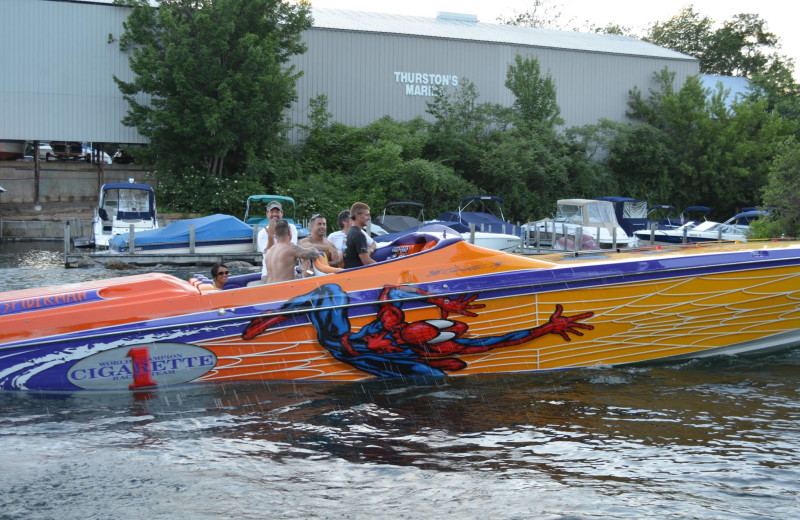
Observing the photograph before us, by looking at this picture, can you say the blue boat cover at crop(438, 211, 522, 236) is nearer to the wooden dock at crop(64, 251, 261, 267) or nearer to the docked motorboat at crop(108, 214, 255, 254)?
the docked motorboat at crop(108, 214, 255, 254)

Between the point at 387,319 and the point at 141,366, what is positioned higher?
the point at 387,319

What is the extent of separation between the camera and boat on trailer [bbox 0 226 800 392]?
677 cm

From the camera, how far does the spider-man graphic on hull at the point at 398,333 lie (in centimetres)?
684

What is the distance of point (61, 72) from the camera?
27672 mm

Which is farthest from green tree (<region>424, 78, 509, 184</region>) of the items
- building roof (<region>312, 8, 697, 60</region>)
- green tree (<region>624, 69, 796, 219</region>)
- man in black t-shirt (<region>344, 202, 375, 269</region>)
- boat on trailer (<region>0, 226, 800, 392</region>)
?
boat on trailer (<region>0, 226, 800, 392</region>)

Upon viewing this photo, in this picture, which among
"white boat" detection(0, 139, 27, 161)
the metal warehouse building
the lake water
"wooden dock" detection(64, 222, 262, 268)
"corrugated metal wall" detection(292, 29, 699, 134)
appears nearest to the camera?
the lake water

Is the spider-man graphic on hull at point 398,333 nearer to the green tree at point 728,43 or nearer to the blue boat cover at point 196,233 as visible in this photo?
the blue boat cover at point 196,233

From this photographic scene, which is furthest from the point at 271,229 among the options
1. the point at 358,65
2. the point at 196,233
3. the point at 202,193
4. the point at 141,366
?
the point at 358,65

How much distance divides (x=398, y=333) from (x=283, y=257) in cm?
129

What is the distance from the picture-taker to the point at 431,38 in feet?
106

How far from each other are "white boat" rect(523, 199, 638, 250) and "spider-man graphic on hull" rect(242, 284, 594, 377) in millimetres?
15041

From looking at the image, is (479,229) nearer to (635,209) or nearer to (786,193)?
(635,209)

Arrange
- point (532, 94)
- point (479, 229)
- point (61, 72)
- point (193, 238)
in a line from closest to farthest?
1. point (193, 238)
2. point (479, 229)
3. point (61, 72)
4. point (532, 94)

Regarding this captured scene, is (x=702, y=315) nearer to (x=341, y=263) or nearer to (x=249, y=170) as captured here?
(x=341, y=263)
